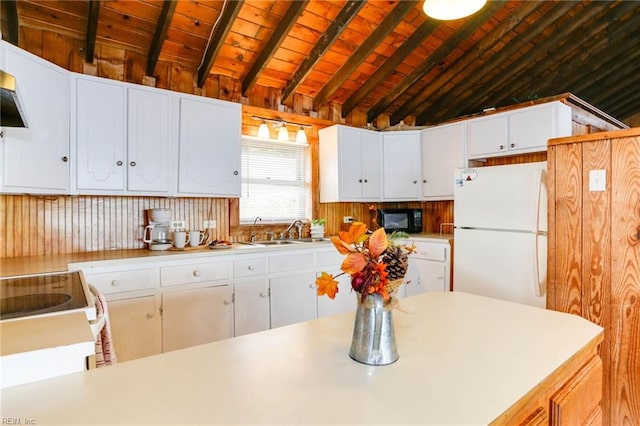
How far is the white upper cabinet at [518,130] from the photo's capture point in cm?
301

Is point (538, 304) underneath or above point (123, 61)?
underneath

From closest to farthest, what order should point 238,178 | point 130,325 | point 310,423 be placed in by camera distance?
point 310,423, point 130,325, point 238,178

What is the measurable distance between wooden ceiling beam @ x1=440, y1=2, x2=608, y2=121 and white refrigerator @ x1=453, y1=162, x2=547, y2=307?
1709 mm

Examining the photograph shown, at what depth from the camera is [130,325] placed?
2311 mm

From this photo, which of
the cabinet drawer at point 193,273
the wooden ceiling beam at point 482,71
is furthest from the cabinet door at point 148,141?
the wooden ceiling beam at point 482,71

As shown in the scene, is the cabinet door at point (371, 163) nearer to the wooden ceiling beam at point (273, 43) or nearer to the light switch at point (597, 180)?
the wooden ceiling beam at point (273, 43)

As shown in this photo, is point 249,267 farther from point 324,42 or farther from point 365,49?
point 365,49

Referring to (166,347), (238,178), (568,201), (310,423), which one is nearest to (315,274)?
(238,178)

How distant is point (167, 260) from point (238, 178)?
3.35 ft

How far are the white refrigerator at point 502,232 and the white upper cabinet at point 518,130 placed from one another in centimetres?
69

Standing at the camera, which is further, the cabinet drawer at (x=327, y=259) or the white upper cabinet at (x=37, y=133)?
the cabinet drawer at (x=327, y=259)

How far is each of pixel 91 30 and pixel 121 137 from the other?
79 cm

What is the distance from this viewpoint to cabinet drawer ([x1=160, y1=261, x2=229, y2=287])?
2.47 meters

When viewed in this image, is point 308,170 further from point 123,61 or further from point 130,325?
point 130,325
